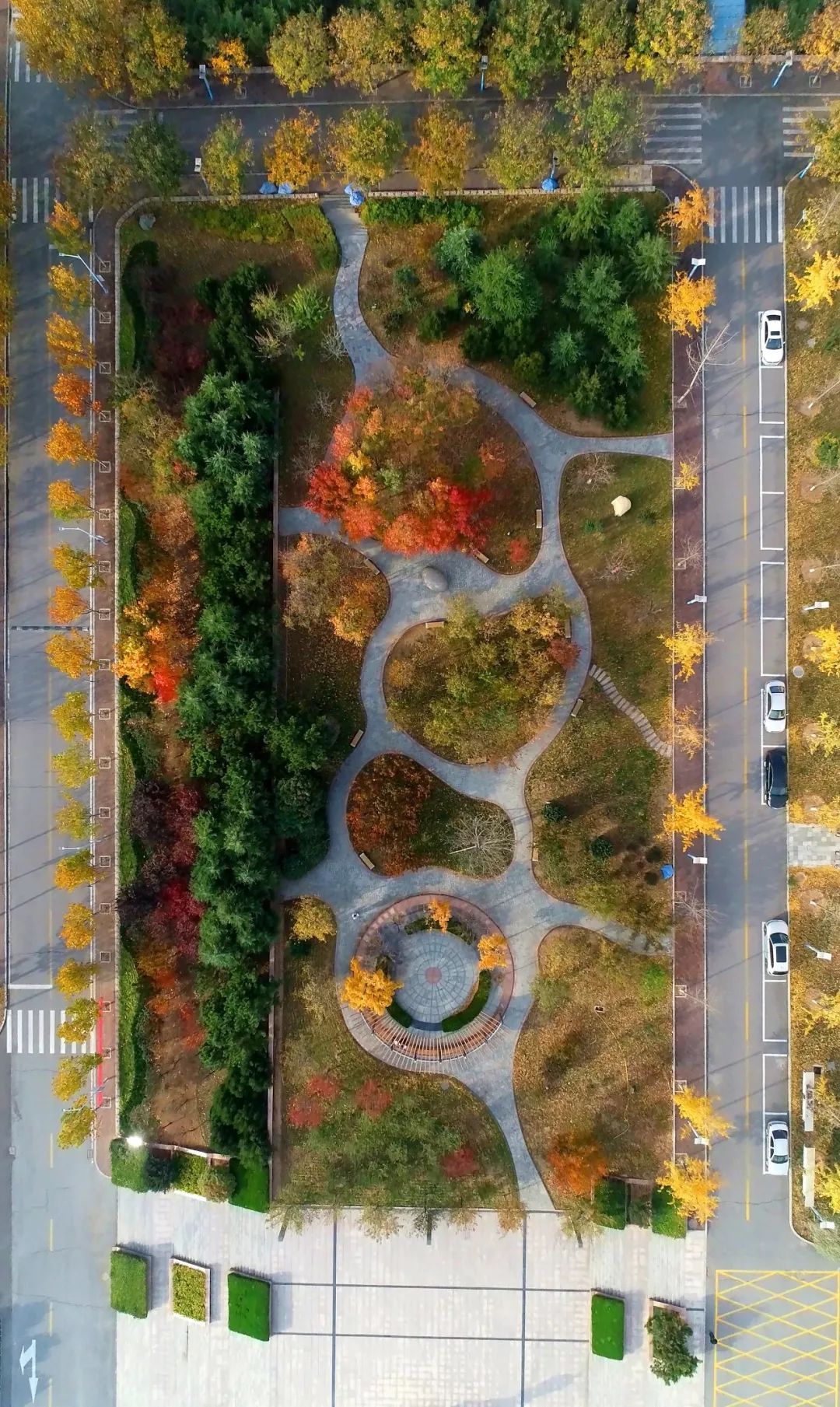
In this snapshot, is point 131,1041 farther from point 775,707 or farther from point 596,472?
point 596,472

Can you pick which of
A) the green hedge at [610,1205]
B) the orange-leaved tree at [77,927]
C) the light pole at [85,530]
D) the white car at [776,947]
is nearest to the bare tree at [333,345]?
the light pole at [85,530]

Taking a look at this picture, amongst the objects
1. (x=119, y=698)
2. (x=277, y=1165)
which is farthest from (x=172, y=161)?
(x=277, y=1165)

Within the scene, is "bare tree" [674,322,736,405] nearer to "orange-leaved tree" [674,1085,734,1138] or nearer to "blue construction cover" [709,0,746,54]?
"blue construction cover" [709,0,746,54]

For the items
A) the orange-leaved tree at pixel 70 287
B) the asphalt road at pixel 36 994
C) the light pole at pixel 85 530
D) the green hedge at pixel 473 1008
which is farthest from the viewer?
the asphalt road at pixel 36 994

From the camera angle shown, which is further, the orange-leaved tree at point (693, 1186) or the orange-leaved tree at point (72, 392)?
the orange-leaved tree at point (72, 392)

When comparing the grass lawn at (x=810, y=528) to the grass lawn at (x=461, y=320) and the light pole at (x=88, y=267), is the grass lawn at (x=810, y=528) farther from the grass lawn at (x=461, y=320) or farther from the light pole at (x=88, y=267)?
the light pole at (x=88, y=267)

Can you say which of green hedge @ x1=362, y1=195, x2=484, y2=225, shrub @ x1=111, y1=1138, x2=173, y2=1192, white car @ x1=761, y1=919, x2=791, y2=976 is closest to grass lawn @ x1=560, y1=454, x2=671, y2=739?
white car @ x1=761, y1=919, x2=791, y2=976
